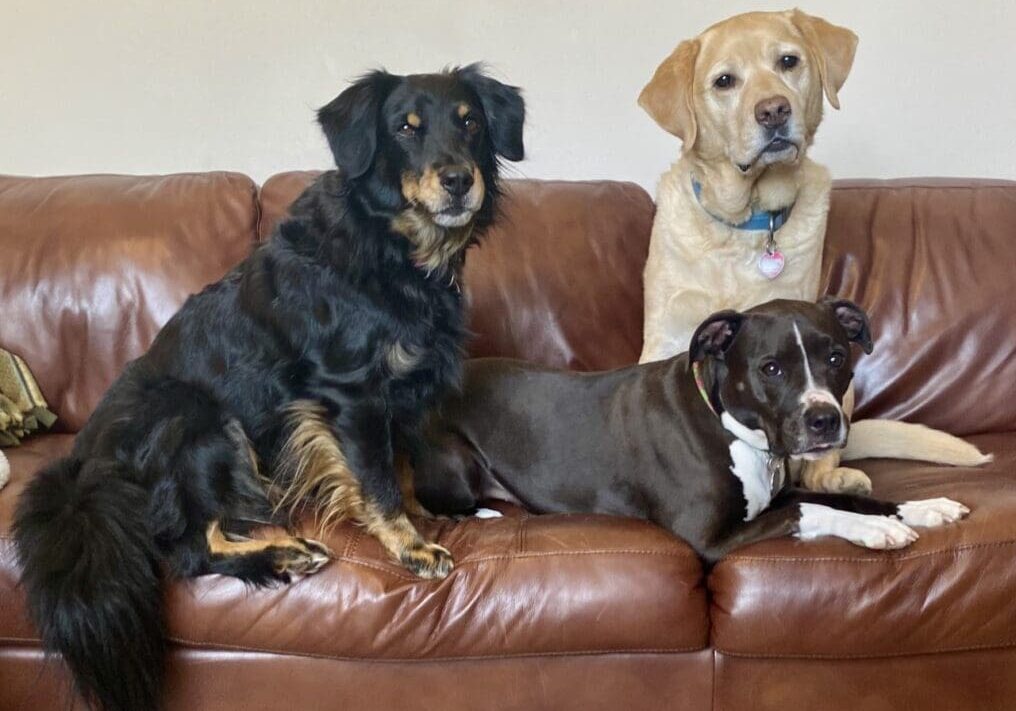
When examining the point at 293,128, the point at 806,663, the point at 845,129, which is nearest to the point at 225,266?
the point at 293,128

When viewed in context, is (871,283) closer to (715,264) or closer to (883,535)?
(715,264)

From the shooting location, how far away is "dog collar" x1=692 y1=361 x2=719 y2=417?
1.97 meters

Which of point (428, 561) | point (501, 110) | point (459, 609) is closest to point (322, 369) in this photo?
point (428, 561)

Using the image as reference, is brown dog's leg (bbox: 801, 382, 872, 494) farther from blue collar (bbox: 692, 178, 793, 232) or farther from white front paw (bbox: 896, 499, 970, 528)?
blue collar (bbox: 692, 178, 793, 232)

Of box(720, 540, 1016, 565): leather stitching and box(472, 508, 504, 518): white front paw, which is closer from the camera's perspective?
box(720, 540, 1016, 565): leather stitching

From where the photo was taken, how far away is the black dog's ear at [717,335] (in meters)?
1.87

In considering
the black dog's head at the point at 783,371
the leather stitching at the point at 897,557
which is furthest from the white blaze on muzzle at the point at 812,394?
the leather stitching at the point at 897,557

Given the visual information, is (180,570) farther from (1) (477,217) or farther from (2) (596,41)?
(2) (596,41)

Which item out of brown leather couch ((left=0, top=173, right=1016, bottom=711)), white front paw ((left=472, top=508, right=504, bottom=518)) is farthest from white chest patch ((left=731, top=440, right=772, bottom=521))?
white front paw ((left=472, top=508, right=504, bottom=518))

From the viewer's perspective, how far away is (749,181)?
2.36 metres

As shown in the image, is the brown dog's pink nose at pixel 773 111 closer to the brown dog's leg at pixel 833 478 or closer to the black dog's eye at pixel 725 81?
the black dog's eye at pixel 725 81

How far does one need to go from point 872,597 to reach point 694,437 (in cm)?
46

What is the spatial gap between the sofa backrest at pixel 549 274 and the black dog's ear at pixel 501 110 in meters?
0.44

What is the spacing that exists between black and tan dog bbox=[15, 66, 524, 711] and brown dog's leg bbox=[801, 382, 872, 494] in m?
0.82
